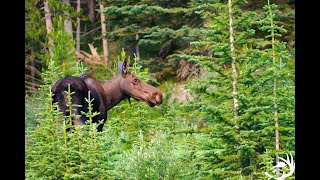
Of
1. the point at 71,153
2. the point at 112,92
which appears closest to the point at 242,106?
the point at 71,153

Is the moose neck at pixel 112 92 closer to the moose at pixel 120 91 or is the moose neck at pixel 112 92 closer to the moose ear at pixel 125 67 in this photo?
the moose at pixel 120 91

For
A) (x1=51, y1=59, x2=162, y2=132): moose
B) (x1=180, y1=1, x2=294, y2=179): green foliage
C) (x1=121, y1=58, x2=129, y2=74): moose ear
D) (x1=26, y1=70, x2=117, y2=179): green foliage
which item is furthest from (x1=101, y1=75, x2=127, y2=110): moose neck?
(x1=180, y1=1, x2=294, y2=179): green foliage

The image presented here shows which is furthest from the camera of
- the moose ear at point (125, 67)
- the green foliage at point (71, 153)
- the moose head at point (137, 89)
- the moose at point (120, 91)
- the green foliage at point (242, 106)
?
the moose head at point (137, 89)

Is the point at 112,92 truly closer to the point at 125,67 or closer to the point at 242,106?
the point at 125,67

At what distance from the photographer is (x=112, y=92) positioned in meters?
Result: 12.9

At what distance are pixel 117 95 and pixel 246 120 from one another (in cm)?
487

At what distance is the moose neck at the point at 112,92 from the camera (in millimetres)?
12867

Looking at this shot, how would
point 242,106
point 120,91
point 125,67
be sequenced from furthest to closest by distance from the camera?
point 120,91, point 125,67, point 242,106

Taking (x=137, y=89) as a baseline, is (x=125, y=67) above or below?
above

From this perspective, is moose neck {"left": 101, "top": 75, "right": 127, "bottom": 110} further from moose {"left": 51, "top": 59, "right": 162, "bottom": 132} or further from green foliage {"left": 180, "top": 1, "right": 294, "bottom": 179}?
green foliage {"left": 180, "top": 1, "right": 294, "bottom": 179}

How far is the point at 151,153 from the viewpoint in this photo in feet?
28.5

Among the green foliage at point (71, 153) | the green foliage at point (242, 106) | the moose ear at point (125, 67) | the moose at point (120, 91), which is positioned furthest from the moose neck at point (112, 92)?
the green foliage at point (242, 106)

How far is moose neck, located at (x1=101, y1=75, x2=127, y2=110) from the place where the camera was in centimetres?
1287
